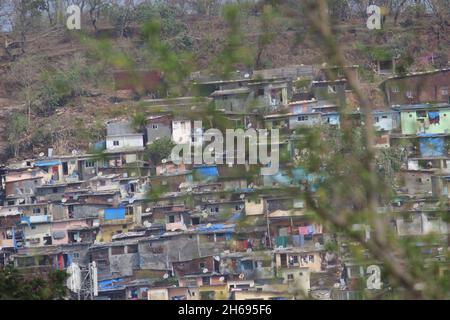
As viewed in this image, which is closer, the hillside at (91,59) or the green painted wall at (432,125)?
the green painted wall at (432,125)

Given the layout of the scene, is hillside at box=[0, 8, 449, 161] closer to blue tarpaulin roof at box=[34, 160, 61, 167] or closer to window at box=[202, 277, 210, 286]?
blue tarpaulin roof at box=[34, 160, 61, 167]

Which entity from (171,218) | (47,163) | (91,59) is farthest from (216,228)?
(91,59)

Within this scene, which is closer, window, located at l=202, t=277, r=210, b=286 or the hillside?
window, located at l=202, t=277, r=210, b=286

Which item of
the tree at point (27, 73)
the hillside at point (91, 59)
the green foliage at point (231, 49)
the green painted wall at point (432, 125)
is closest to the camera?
the green foliage at point (231, 49)

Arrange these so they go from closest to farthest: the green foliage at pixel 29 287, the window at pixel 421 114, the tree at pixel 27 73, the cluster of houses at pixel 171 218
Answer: the green foliage at pixel 29 287, the cluster of houses at pixel 171 218, the window at pixel 421 114, the tree at pixel 27 73

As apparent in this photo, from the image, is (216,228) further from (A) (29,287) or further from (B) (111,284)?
(A) (29,287)

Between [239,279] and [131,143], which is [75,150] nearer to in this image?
[131,143]

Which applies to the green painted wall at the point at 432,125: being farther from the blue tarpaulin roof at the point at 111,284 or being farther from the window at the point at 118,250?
the blue tarpaulin roof at the point at 111,284

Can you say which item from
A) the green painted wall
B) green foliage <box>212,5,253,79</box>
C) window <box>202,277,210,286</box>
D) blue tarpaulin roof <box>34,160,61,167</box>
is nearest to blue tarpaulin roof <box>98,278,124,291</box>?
window <box>202,277,210,286</box>

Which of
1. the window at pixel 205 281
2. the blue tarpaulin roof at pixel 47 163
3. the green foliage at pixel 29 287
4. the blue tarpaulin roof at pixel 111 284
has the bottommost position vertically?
the blue tarpaulin roof at pixel 111 284

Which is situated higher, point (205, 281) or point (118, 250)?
point (118, 250)

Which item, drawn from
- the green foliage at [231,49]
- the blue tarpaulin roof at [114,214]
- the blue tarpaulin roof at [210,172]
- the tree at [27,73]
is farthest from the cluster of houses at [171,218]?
the green foliage at [231,49]
